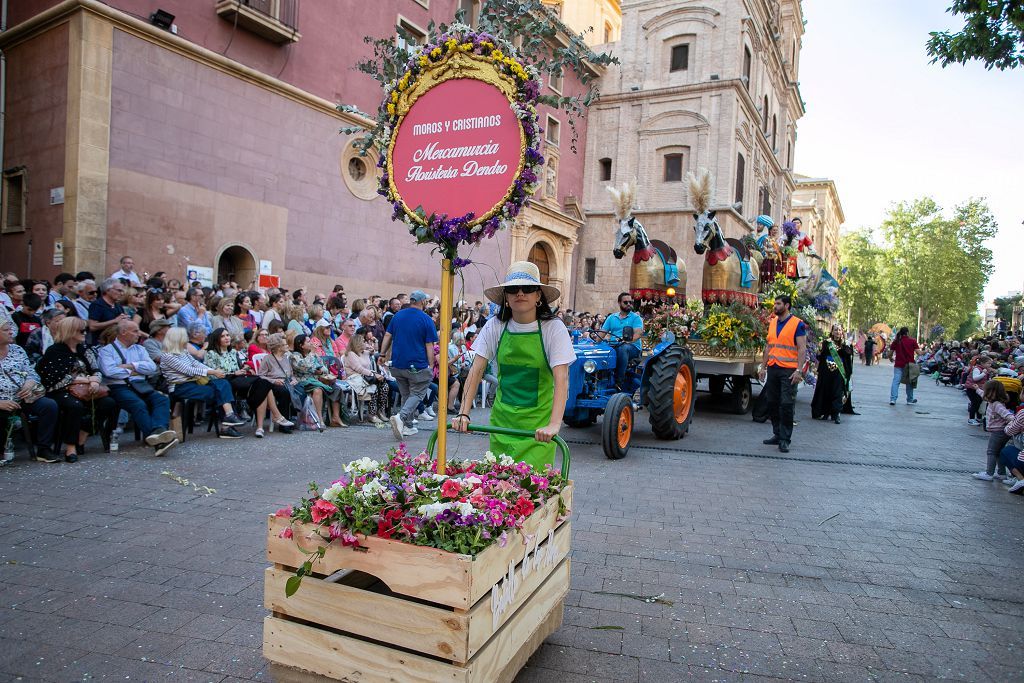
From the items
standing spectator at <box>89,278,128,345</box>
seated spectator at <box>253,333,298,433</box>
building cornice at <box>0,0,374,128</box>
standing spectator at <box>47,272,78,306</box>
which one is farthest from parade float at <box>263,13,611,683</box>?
building cornice at <box>0,0,374,128</box>

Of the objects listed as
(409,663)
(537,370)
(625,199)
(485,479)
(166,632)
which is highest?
(625,199)

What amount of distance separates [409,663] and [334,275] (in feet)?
50.8

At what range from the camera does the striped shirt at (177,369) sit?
24.9ft

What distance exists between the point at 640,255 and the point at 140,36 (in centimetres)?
1040

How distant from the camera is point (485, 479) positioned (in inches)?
115

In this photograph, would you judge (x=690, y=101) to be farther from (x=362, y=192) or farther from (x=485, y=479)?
(x=485, y=479)

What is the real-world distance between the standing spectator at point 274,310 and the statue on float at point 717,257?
7.29 m

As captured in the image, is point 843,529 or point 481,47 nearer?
point 481,47

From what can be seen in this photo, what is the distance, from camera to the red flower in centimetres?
264

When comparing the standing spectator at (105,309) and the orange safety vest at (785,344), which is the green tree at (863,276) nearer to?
the orange safety vest at (785,344)

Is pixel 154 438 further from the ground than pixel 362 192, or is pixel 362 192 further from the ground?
pixel 362 192

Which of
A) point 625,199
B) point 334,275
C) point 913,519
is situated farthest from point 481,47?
point 334,275

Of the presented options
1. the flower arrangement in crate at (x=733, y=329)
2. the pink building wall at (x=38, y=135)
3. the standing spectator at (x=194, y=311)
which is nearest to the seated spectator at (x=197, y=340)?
the standing spectator at (x=194, y=311)

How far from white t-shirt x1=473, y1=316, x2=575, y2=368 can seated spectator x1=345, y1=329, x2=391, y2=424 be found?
6.18 metres
